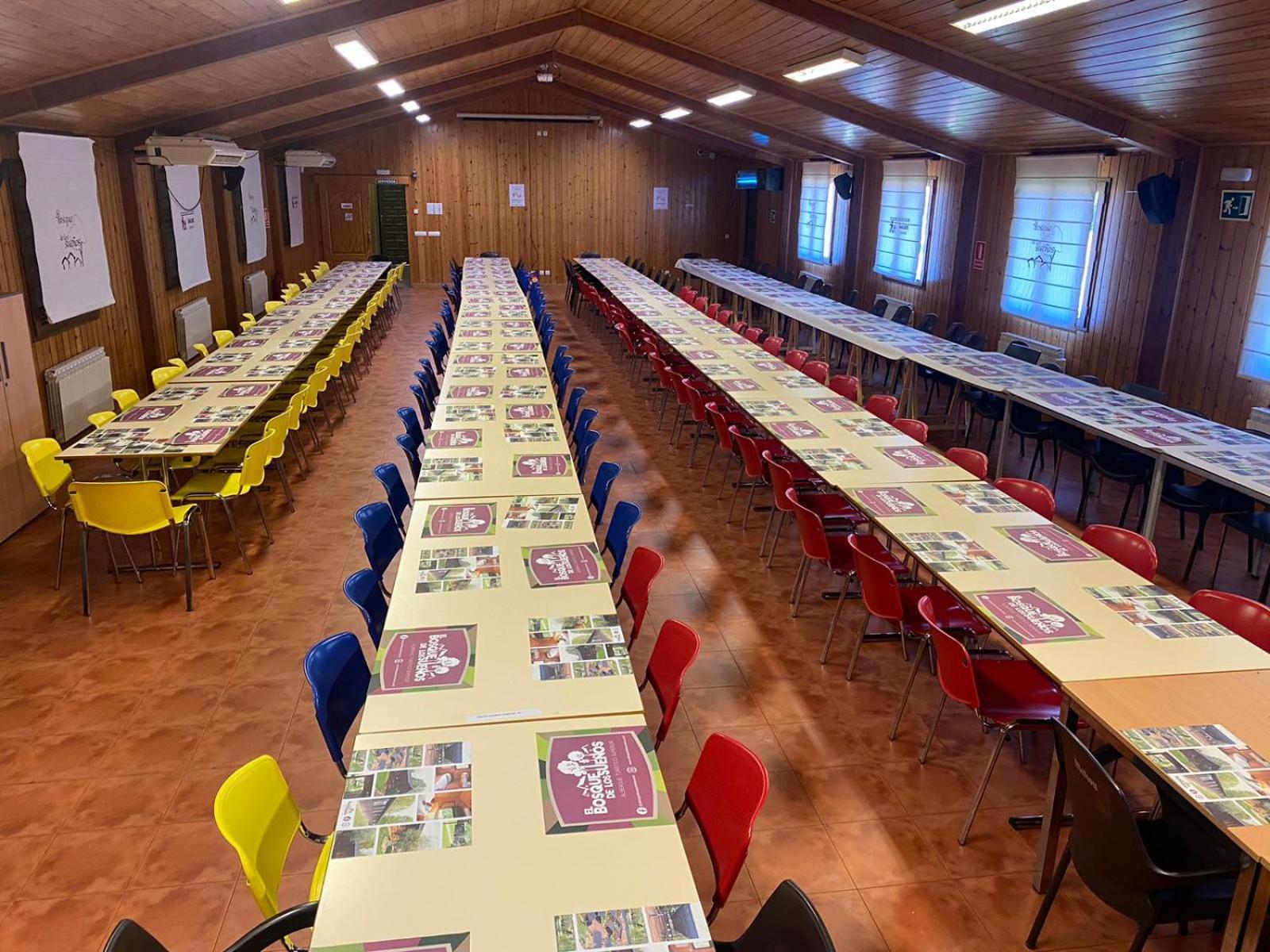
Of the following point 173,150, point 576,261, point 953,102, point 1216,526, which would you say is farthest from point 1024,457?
point 576,261

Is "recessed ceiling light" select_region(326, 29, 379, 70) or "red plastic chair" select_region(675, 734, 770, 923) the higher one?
"recessed ceiling light" select_region(326, 29, 379, 70)

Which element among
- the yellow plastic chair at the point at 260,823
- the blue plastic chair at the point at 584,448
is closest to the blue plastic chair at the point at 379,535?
the blue plastic chair at the point at 584,448

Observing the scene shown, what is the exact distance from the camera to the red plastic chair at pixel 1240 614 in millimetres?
3574

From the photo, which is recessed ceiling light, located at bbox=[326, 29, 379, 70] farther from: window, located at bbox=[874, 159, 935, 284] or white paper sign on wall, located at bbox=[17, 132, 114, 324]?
window, located at bbox=[874, 159, 935, 284]

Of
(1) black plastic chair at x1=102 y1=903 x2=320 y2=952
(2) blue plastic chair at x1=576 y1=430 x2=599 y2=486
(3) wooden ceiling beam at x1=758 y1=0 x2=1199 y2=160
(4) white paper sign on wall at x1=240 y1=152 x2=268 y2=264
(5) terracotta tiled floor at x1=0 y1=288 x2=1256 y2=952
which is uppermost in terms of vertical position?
(3) wooden ceiling beam at x1=758 y1=0 x2=1199 y2=160

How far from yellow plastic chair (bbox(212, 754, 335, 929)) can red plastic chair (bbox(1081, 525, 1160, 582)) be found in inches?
146

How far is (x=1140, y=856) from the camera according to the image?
8.76 feet

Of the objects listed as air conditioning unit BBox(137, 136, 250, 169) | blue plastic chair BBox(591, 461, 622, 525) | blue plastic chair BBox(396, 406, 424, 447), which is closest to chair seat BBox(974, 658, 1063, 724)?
blue plastic chair BBox(591, 461, 622, 525)

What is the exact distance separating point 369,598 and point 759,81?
28.8 ft

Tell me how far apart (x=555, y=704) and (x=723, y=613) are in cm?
278

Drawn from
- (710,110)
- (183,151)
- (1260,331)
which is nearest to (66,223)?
(183,151)

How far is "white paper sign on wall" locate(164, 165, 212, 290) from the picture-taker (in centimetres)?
1105

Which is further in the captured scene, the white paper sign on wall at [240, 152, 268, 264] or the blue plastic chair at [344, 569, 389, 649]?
the white paper sign on wall at [240, 152, 268, 264]

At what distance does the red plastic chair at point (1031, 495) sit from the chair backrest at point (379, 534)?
11.3 ft
